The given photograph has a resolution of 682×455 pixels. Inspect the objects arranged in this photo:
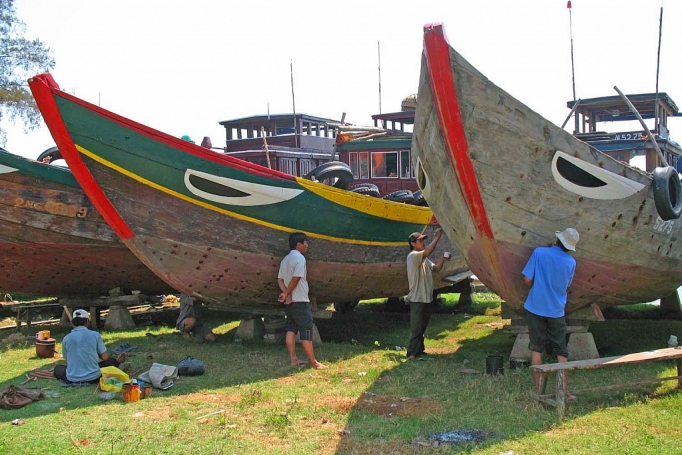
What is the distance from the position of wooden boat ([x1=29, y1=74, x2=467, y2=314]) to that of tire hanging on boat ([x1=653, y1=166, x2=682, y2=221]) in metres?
3.48

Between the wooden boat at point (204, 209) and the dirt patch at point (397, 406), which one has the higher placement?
the wooden boat at point (204, 209)

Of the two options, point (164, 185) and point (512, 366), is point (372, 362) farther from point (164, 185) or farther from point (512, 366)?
point (164, 185)

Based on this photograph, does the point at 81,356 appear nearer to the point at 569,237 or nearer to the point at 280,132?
the point at 569,237

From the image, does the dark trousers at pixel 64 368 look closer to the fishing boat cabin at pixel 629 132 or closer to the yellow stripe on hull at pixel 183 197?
the yellow stripe on hull at pixel 183 197

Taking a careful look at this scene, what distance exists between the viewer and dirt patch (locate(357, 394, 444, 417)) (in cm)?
555

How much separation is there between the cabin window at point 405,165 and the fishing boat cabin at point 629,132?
2.83 meters

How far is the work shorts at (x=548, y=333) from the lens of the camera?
6270 mm

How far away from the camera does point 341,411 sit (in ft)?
18.6

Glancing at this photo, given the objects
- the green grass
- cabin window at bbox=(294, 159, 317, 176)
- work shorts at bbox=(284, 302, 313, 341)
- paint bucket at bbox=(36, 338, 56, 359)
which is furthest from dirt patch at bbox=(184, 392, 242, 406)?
cabin window at bbox=(294, 159, 317, 176)

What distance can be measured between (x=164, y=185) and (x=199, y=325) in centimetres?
259

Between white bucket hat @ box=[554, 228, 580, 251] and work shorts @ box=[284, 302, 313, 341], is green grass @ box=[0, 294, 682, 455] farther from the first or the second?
white bucket hat @ box=[554, 228, 580, 251]

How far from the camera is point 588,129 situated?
503 inches

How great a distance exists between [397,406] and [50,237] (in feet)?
19.0

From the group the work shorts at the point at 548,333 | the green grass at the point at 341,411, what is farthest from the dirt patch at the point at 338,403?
the work shorts at the point at 548,333
